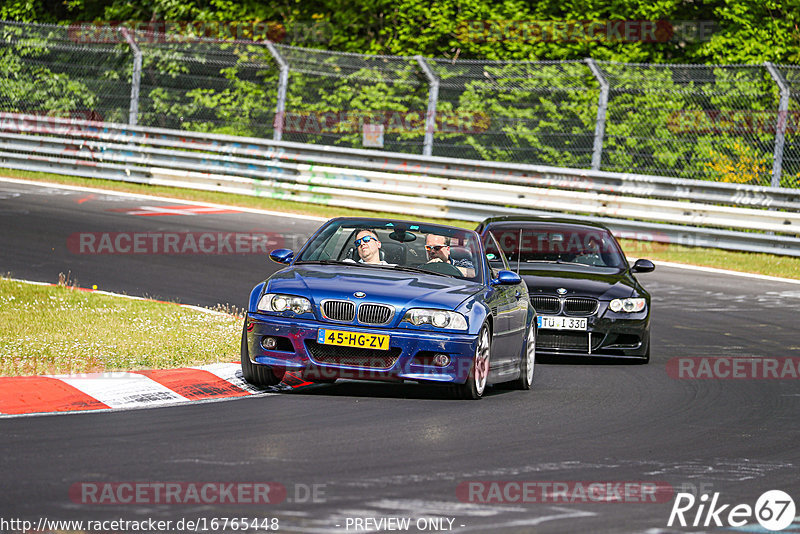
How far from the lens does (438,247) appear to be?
10828 mm

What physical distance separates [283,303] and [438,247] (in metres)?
Result: 1.75

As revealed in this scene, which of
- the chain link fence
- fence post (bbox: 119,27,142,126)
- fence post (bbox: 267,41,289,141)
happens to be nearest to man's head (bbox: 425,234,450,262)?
the chain link fence

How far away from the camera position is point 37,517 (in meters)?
5.62

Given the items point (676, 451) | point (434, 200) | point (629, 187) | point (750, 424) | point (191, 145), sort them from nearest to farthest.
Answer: point (676, 451)
point (750, 424)
point (629, 187)
point (434, 200)
point (191, 145)

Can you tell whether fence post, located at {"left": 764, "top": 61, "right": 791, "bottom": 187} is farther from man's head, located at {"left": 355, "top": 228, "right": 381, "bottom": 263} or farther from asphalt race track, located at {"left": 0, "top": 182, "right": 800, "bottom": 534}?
man's head, located at {"left": 355, "top": 228, "right": 381, "bottom": 263}

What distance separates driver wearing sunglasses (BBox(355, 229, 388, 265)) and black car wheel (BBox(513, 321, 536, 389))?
1.34 metres

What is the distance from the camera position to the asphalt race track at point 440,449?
607 centimetres

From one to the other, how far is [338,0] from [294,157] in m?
11.0

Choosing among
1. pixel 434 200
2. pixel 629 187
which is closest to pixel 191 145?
pixel 434 200

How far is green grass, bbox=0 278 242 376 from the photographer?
999 cm

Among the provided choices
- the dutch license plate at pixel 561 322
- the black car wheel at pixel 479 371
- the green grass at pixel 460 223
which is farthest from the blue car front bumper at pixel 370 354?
the green grass at pixel 460 223

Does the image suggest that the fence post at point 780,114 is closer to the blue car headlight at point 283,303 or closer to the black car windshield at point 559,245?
the black car windshield at point 559,245

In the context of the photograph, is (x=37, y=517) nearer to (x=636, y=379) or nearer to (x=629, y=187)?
(x=636, y=379)

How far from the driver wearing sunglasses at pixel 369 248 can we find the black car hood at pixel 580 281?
8.20 ft
